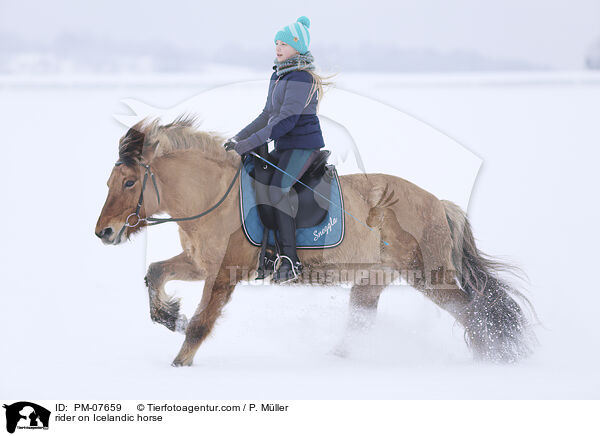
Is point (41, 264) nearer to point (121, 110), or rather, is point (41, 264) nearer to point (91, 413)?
point (121, 110)

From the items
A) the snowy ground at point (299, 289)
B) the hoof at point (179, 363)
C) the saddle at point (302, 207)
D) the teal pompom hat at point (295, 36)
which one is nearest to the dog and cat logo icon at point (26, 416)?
the snowy ground at point (299, 289)

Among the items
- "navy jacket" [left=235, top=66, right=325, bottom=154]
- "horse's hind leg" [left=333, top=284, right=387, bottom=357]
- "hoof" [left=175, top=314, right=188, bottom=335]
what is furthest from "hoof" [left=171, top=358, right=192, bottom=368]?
"navy jacket" [left=235, top=66, right=325, bottom=154]

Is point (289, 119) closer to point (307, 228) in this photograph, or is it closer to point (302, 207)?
point (302, 207)

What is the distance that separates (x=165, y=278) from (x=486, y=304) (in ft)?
6.85

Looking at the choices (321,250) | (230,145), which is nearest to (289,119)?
(230,145)

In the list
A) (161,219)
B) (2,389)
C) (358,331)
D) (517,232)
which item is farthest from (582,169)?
(2,389)

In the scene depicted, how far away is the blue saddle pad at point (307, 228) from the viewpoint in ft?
11.9

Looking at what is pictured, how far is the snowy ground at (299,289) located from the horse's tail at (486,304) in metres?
0.12

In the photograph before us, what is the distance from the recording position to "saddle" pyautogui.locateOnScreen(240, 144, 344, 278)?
361 centimetres

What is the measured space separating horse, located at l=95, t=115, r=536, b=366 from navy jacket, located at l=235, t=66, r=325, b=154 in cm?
29

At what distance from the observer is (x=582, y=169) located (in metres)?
7.38

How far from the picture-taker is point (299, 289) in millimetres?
4336

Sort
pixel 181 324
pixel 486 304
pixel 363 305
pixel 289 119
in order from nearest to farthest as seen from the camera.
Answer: pixel 289 119 → pixel 181 324 → pixel 486 304 → pixel 363 305

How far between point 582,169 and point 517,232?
1.54 m
